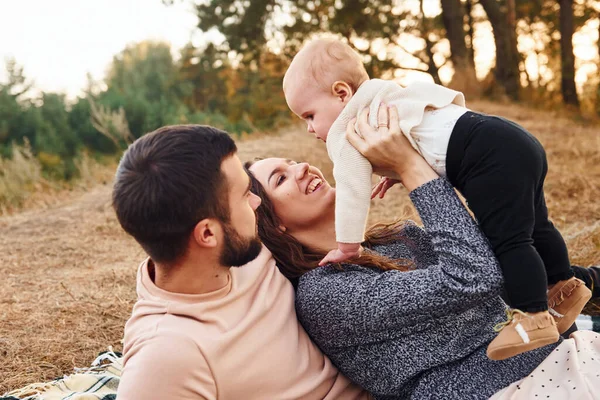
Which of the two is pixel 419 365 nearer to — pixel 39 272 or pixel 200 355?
pixel 200 355

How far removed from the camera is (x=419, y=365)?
1.79 m

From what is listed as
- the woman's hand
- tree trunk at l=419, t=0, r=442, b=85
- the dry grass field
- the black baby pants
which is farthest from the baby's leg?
tree trunk at l=419, t=0, r=442, b=85

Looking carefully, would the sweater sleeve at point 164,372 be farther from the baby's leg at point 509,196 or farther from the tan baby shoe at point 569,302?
the tan baby shoe at point 569,302

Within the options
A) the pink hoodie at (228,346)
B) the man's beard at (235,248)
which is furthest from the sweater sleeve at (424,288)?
the man's beard at (235,248)

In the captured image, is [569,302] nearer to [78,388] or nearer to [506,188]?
[506,188]

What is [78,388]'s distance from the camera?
2.41 metres

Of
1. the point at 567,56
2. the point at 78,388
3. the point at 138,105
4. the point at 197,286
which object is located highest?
the point at 197,286

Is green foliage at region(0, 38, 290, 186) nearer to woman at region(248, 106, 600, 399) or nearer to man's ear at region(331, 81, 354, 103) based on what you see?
man's ear at region(331, 81, 354, 103)

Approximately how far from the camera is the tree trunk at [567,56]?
38.7 ft

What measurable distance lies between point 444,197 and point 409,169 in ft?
0.52

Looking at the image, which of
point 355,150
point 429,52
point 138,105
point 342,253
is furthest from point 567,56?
point 342,253

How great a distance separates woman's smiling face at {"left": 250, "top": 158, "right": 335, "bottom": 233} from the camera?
2.29 metres

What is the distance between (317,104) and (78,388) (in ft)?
4.77

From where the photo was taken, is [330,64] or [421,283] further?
[330,64]
